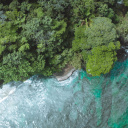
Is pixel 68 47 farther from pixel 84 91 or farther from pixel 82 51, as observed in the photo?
pixel 84 91

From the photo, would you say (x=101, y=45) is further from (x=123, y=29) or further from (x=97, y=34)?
(x=123, y=29)

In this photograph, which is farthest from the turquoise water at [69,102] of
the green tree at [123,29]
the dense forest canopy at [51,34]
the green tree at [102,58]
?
the green tree at [102,58]

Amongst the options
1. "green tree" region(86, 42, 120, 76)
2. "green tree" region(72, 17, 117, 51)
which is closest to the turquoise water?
"green tree" region(86, 42, 120, 76)

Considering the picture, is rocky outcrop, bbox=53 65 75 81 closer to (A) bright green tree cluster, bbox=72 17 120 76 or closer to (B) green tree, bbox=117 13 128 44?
(A) bright green tree cluster, bbox=72 17 120 76

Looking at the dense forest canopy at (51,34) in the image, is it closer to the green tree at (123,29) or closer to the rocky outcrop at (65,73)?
the green tree at (123,29)

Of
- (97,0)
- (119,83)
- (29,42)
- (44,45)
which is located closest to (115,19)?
(97,0)

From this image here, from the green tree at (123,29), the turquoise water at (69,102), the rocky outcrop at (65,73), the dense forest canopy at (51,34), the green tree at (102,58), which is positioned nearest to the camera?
the dense forest canopy at (51,34)

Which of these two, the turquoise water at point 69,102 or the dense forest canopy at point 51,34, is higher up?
the dense forest canopy at point 51,34
